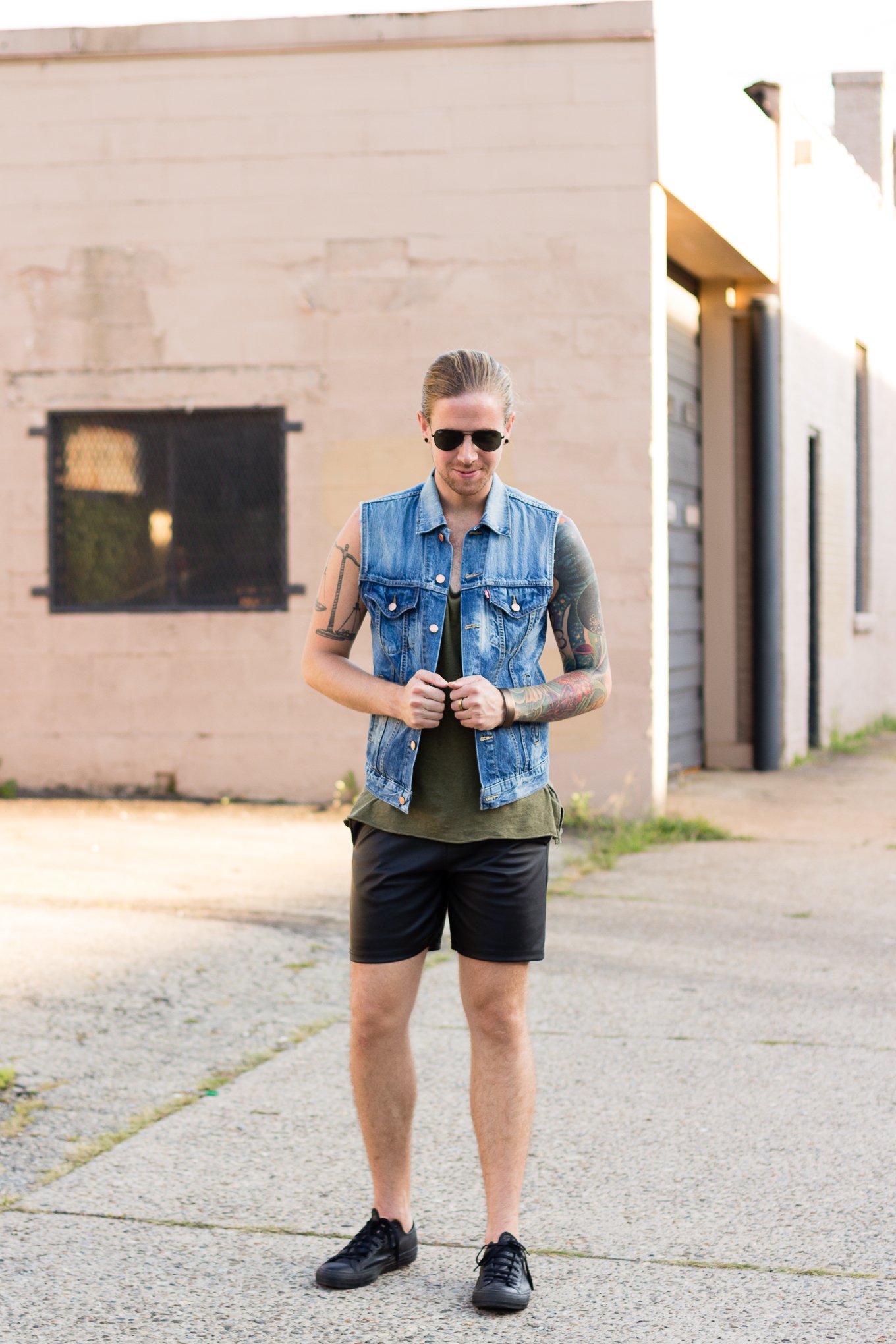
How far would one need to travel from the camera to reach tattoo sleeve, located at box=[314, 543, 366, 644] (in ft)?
12.2

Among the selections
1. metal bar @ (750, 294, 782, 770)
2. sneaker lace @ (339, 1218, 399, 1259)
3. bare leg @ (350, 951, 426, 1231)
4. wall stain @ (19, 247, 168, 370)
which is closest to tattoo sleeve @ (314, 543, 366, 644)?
bare leg @ (350, 951, 426, 1231)

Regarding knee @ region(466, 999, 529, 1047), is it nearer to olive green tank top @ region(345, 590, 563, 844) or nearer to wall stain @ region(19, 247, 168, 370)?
olive green tank top @ region(345, 590, 563, 844)

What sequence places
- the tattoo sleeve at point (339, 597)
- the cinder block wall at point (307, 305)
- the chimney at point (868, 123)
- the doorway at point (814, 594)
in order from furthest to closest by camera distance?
the chimney at point (868, 123) → the doorway at point (814, 594) → the cinder block wall at point (307, 305) → the tattoo sleeve at point (339, 597)

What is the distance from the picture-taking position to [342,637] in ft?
12.3

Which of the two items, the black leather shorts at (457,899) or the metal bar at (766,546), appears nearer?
the black leather shorts at (457,899)

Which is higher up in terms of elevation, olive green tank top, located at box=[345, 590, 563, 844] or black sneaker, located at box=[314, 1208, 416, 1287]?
olive green tank top, located at box=[345, 590, 563, 844]

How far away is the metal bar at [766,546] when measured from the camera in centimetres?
1376

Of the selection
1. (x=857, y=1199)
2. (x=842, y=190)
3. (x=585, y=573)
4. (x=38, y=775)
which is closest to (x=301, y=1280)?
(x=857, y=1199)

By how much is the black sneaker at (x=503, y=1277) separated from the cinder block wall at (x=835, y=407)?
10.9m

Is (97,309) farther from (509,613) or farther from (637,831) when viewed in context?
(509,613)

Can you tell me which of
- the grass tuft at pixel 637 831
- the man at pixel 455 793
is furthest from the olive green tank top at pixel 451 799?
the grass tuft at pixel 637 831

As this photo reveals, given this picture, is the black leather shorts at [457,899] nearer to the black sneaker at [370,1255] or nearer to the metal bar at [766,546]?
the black sneaker at [370,1255]

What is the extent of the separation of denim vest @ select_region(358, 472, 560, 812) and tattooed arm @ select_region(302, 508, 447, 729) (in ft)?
0.13

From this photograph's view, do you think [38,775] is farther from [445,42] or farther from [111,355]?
[445,42]
